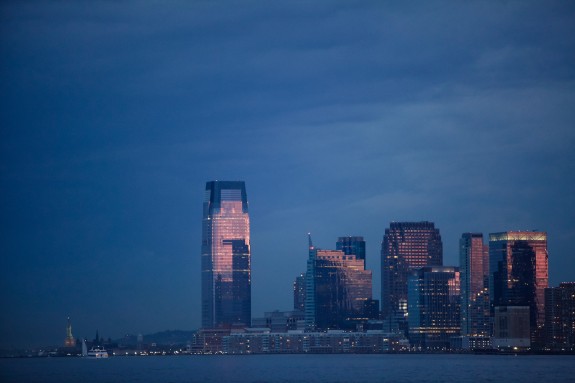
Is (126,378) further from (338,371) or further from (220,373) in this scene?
(338,371)

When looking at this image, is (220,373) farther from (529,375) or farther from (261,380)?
(529,375)

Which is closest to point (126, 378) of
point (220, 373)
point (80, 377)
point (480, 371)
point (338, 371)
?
point (80, 377)

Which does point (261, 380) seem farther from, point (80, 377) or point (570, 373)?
point (570, 373)

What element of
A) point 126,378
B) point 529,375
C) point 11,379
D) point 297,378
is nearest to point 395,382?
point 297,378

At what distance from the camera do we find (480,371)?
182500mm

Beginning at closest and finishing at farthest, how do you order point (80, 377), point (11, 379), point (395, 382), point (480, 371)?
point (395, 382) < point (11, 379) < point (80, 377) < point (480, 371)

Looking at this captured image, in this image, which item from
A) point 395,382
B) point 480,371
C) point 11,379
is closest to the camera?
point 395,382

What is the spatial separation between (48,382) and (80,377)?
18554mm

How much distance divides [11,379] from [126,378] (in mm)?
17042

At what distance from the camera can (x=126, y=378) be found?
167 meters

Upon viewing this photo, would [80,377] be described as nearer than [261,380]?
No

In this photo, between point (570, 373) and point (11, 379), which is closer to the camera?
point (11, 379)

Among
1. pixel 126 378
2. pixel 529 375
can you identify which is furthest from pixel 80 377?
pixel 529 375

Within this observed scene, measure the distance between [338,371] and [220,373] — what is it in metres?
19.6
